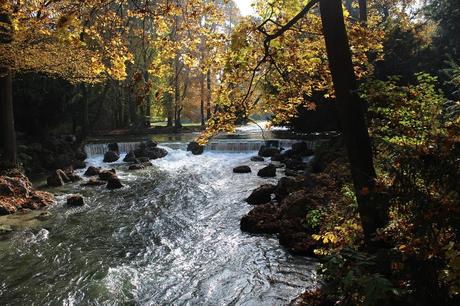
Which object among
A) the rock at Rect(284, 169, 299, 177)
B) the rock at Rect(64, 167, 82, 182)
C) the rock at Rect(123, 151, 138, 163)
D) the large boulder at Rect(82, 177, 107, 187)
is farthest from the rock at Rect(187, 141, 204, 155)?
the large boulder at Rect(82, 177, 107, 187)

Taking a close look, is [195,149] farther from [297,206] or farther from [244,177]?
[297,206]

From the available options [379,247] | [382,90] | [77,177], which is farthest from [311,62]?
[77,177]

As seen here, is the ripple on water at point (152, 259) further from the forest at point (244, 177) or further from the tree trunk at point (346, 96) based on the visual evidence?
the tree trunk at point (346, 96)

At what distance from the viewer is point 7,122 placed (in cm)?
1653

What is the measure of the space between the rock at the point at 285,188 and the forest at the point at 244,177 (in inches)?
3.1

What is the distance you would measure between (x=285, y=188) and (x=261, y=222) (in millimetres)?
2779

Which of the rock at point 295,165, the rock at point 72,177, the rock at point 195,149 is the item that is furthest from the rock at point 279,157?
the rock at point 72,177

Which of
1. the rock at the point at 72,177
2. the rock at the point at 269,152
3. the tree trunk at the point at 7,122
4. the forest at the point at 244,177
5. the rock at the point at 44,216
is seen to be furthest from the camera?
the rock at the point at 269,152

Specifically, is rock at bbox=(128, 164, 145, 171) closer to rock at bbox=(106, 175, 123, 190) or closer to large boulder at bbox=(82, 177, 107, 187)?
large boulder at bbox=(82, 177, 107, 187)

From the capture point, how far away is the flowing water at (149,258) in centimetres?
762

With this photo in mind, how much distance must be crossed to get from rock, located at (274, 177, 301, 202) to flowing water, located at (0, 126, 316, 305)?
3.82 ft

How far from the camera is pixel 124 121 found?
43.8 metres

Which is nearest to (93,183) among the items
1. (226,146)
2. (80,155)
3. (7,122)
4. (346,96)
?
(7,122)

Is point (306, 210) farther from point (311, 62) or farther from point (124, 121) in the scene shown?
point (124, 121)
